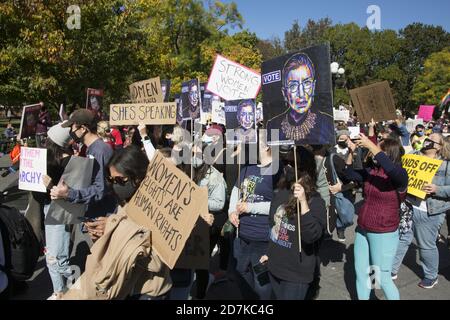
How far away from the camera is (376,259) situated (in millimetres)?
3723

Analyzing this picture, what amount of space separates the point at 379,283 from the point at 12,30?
45.6ft

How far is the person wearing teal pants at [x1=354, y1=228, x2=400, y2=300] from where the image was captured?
366 cm

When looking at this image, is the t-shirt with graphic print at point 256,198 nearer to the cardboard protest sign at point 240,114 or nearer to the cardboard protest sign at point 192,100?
the cardboard protest sign at point 240,114

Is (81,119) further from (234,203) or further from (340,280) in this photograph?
(340,280)

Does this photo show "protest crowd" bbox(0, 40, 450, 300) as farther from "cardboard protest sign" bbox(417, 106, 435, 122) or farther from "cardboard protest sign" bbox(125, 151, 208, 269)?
"cardboard protest sign" bbox(417, 106, 435, 122)

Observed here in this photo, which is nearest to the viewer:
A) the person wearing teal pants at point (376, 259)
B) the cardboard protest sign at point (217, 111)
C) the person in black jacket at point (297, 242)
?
the person in black jacket at point (297, 242)

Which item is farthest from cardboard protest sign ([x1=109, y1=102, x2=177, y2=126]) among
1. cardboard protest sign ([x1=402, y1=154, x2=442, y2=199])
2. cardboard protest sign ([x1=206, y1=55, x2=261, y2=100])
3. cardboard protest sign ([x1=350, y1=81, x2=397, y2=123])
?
cardboard protest sign ([x1=402, y1=154, x2=442, y2=199])

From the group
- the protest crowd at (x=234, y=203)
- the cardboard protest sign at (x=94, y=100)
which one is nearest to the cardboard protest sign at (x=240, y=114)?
the protest crowd at (x=234, y=203)

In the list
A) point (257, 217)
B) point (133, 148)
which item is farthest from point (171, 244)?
point (257, 217)

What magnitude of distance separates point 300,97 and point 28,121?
14.7 feet

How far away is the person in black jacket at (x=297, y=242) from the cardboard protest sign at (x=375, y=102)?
2570 millimetres

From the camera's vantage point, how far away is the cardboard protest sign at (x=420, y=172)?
4.68 m

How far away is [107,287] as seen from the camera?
2.29 m

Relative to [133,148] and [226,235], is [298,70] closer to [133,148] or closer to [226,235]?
[133,148]
